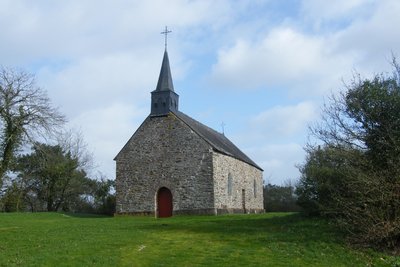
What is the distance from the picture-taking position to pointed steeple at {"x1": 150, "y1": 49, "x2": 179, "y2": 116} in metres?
33.9

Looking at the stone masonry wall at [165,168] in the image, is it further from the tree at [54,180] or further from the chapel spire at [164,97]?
the tree at [54,180]

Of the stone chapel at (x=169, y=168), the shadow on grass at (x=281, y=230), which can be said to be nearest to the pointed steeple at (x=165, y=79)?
the stone chapel at (x=169, y=168)

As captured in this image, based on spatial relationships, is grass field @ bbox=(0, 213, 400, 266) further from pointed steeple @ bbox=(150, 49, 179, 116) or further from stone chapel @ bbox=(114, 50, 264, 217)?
pointed steeple @ bbox=(150, 49, 179, 116)

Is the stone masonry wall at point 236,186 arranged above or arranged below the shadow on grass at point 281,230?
above

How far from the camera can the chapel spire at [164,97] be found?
111 ft

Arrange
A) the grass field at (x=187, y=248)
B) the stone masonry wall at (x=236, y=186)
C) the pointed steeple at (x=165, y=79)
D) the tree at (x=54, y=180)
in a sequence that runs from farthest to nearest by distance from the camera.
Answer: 1. the tree at (x=54, y=180)
2. the pointed steeple at (x=165, y=79)
3. the stone masonry wall at (x=236, y=186)
4. the grass field at (x=187, y=248)

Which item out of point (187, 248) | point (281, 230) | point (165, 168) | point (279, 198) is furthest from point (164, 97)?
point (279, 198)

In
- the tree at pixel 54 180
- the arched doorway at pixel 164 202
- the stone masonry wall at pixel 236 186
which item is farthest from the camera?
the tree at pixel 54 180

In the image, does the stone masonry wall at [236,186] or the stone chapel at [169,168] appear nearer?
the stone chapel at [169,168]

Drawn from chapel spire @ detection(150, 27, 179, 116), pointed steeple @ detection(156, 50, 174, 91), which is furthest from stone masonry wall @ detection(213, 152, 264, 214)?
pointed steeple @ detection(156, 50, 174, 91)

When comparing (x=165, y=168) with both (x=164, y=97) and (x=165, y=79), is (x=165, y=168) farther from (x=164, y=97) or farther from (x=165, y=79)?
(x=165, y=79)

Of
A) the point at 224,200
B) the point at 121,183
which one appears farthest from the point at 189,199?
the point at 121,183

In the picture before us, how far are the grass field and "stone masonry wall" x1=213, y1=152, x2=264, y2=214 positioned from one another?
12993mm

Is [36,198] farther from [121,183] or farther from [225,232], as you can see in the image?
[225,232]
